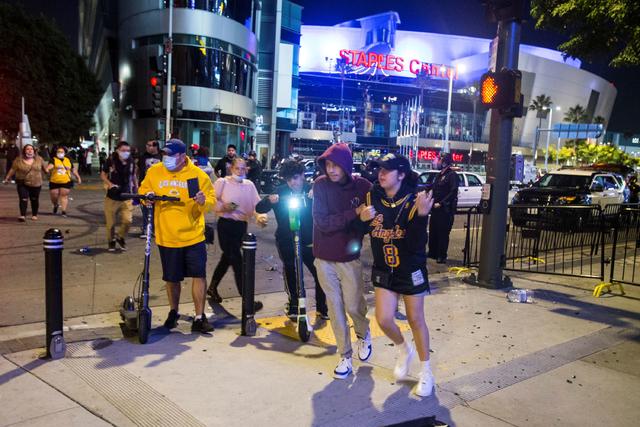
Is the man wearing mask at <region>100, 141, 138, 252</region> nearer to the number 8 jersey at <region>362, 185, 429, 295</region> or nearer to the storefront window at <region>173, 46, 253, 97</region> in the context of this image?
the number 8 jersey at <region>362, 185, 429, 295</region>

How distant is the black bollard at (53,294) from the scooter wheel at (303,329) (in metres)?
2.15

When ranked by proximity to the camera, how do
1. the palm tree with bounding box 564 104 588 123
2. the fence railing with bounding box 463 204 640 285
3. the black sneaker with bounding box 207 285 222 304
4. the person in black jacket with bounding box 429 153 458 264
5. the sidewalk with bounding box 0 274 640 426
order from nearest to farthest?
the sidewalk with bounding box 0 274 640 426, the black sneaker with bounding box 207 285 222 304, the person in black jacket with bounding box 429 153 458 264, the fence railing with bounding box 463 204 640 285, the palm tree with bounding box 564 104 588 123

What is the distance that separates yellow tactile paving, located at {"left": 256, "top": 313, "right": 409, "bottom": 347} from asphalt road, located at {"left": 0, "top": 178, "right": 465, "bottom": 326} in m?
1.36

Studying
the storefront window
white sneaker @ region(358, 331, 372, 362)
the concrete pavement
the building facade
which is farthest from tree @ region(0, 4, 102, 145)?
the building facade

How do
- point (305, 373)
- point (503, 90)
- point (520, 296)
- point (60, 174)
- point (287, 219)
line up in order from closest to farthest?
point (305, 373)
point (287, 219)
point (520, 296)
point (503, 90)
point (60, 174)

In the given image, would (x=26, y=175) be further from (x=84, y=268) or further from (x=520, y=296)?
(x=520, y=296)

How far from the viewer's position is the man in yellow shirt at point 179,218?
520 centimetres

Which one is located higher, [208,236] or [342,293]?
[208,236]

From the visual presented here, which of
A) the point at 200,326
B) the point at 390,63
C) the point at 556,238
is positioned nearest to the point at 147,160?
the point at 200,326

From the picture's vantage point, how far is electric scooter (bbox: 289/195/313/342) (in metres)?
5.22

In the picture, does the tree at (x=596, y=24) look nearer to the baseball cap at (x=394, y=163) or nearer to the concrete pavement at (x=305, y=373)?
the concrete pavement at (x=305, y=373)

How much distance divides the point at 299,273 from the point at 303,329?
560 mm

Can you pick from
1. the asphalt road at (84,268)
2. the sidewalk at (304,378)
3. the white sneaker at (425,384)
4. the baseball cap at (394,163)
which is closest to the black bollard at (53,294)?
the sidewalk at (304,378)

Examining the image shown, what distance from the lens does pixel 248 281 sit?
532 centimetres
